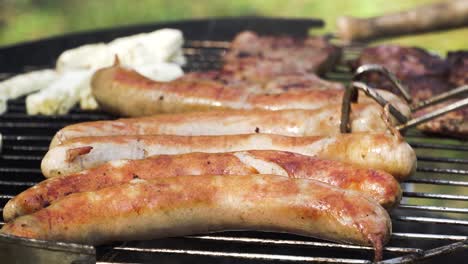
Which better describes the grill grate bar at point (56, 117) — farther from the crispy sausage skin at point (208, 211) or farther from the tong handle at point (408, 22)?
the tong handle at point (408, 22)

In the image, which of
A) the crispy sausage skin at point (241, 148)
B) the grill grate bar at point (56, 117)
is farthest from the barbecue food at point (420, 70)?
the grill grate bar at point (56, 117)

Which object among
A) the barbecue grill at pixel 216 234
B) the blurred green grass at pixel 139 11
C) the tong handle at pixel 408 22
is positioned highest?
the blurred green grass at pixel 139 11

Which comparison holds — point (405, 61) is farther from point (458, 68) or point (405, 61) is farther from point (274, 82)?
point (274, 82)

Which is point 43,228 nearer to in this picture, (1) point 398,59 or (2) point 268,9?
(1) point 398,59

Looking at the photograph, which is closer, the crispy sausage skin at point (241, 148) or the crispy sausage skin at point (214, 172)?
the crispy sausage skin at point (214, 172)

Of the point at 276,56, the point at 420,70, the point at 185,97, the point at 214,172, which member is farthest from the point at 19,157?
the point at 420,70

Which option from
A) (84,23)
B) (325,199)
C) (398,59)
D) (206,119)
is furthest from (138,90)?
(84,23)
